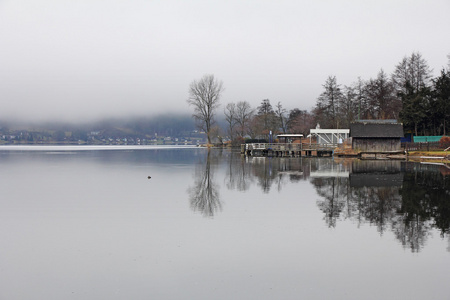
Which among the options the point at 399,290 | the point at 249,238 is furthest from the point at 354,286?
the point at 249,238

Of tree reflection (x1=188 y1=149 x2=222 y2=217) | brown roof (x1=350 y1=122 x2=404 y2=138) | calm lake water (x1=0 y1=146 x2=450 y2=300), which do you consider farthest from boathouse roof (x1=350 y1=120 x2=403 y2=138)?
calm lake water (x1=0 y1=146 x2=450 y2=300)

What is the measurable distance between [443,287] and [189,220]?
9.12 metres

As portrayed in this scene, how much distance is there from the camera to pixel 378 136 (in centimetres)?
5909

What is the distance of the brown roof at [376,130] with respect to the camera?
59125 millimetres

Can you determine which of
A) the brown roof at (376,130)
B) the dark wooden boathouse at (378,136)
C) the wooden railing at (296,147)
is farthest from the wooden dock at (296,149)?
the brown roof at (376,130)

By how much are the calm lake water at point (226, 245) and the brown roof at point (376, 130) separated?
1519 inches

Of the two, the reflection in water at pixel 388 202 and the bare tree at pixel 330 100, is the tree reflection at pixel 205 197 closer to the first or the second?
the reflection in water at pixel 388 202

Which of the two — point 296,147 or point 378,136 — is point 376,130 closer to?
point 378,136

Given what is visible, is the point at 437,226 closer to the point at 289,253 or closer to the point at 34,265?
the point at 289,253

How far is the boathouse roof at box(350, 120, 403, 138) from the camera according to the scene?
194ft

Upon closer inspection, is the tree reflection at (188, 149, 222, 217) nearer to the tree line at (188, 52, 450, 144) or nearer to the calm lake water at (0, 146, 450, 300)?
the calm lake water at (0, 146, 450, 300)

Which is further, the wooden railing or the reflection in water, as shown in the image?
the wooden railing

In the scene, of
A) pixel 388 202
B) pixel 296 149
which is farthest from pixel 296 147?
pixel 388 202

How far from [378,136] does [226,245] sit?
5322 centimetres
